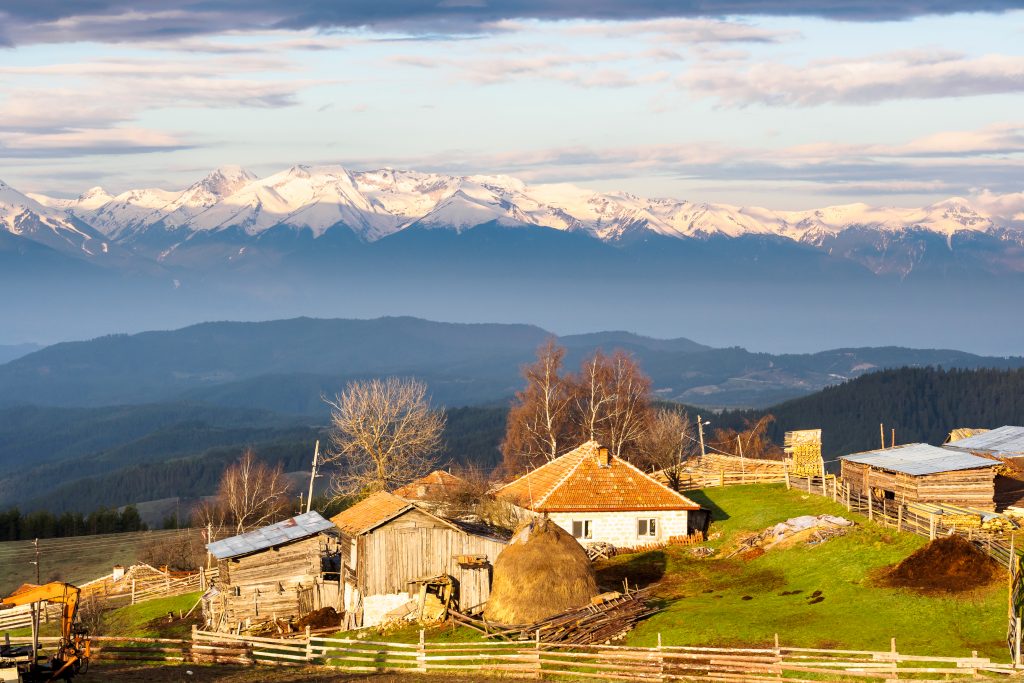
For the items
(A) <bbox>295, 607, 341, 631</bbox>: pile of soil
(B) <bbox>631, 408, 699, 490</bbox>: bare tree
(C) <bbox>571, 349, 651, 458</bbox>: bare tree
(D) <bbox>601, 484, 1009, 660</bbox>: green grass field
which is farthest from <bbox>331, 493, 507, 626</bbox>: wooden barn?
(C) <bbox>571, 349, 651, 458</bbox>: bare tree

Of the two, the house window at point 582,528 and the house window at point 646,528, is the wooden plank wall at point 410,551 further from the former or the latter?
the house window at point 646,528

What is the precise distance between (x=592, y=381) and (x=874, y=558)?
41432 millimetres

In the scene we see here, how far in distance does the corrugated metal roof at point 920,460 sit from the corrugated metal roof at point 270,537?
28.2 meters

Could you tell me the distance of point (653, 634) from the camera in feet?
163

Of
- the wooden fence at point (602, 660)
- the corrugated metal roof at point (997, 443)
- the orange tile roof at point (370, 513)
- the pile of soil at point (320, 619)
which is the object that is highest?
the corrugated metal roof at point (997, 443)

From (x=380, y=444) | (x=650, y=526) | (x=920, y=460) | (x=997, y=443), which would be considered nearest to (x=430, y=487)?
(x=380, y=444)

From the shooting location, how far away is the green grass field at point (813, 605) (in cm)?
4544

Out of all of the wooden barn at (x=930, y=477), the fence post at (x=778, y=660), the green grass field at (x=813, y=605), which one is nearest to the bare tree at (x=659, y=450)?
the wooden barn at (x=930, y=477)

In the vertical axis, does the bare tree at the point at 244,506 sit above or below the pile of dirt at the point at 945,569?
above

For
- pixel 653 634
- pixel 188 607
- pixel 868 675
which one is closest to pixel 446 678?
pixel 653 634

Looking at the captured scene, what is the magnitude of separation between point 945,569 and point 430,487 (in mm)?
37495

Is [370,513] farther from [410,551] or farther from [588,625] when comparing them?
[588,625]

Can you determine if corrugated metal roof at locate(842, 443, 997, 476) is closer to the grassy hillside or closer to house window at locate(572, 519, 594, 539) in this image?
house window at locate(572, 519, 594, 539)

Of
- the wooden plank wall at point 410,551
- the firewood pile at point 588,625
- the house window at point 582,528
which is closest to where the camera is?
the firewood pile at point 588,625
